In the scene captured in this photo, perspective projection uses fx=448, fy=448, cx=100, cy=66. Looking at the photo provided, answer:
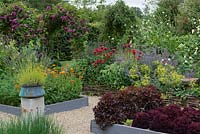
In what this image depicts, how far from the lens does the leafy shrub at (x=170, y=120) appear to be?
6.00 meters

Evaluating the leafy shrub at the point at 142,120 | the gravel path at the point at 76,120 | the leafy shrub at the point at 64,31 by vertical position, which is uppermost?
the leafy shrub at the point at 64,31

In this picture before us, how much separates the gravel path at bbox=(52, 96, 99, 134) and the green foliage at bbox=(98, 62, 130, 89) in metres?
1.26

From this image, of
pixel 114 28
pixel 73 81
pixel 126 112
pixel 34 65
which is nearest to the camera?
pixel 126 112

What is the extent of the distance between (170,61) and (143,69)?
691 mm

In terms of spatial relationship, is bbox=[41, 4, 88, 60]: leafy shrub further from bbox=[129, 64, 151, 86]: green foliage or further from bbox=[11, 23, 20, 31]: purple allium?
bbox=[129, 64, 151, 86]: green foliage

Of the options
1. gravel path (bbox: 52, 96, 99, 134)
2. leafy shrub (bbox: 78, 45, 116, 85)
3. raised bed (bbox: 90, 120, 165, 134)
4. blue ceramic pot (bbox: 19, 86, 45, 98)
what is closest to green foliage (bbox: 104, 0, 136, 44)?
leafy shrub (bbox: 78, 45, 116, 85)

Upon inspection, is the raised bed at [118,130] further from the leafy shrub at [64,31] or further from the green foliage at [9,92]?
the leafy shrub at [64,31]

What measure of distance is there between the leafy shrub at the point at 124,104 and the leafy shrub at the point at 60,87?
2.12 m

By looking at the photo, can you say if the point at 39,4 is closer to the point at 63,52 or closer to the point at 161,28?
the point at 63,52

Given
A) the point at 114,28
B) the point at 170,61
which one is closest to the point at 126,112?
the point at 170,61

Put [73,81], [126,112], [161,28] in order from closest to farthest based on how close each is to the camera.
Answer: [126,112] < [73,81] < [161,28]

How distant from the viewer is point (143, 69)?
9.96 metres

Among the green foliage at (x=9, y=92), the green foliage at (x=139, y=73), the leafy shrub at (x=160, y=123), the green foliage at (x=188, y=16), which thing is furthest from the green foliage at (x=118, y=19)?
the leafy shrub at (x=160, y=123)

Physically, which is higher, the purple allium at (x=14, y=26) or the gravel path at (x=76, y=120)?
the purple allium at (x=14, y=26)
